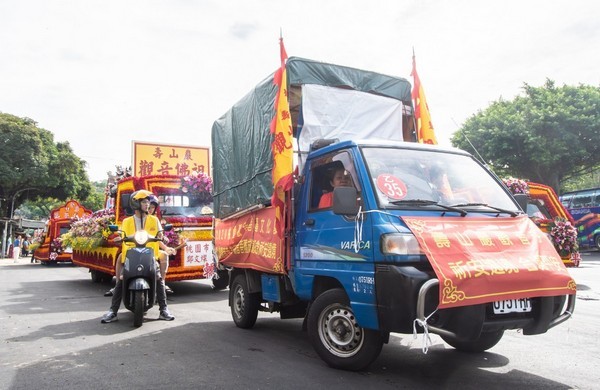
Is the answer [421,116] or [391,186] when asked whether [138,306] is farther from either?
[421,116]

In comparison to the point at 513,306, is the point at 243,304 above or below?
below

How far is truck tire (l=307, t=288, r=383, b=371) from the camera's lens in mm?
3953

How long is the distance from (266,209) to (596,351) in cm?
386

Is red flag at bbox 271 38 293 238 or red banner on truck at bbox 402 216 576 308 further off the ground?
red flag at bbox 271 38 293 238

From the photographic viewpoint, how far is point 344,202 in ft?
13.0

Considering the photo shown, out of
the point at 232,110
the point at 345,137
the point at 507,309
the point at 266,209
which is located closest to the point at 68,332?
the point at 266,209

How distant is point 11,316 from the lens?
24.1ft

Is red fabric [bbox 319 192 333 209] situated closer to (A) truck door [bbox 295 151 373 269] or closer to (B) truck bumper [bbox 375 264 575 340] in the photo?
(A) truck door [bbox 295 151 373 269]

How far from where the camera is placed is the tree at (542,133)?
2445 centimetres

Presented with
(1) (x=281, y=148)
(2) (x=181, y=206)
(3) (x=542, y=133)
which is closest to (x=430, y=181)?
(1) (x=281, y=148)

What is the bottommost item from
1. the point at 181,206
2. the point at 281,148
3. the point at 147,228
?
the point at 147,228

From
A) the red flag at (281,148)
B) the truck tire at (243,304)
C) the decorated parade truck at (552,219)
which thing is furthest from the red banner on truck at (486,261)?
the decorated parade truck at (552,219)

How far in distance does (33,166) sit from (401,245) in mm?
33737

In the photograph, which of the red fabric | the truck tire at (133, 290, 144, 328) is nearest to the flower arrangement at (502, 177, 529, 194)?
the red fabric
